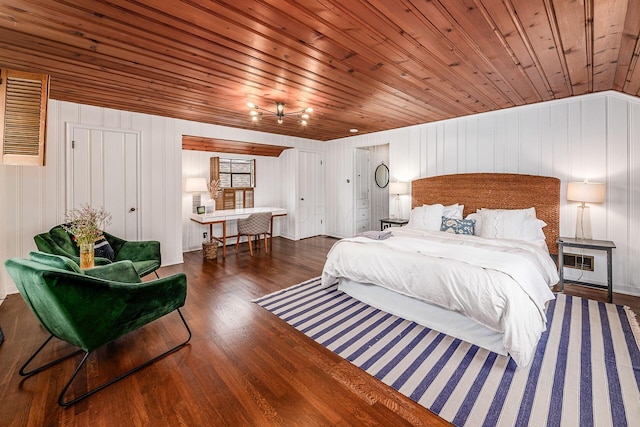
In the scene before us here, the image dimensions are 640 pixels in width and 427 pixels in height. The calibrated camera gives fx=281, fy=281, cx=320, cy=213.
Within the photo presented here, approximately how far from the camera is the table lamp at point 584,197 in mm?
3260

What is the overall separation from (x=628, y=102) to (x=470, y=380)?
3.87 meters

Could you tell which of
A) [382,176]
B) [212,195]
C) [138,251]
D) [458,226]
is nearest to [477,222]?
[458,226]

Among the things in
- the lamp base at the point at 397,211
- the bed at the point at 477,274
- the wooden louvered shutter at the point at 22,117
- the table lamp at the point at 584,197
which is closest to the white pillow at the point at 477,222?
the bed at the point at 477,274

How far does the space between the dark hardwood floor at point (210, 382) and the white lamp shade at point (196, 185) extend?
9.46ft

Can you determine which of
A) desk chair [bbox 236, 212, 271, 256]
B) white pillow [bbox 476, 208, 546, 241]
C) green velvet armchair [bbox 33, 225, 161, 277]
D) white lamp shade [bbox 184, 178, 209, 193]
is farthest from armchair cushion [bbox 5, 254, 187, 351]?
white pillow [bbox 476, 208, 546, 241]

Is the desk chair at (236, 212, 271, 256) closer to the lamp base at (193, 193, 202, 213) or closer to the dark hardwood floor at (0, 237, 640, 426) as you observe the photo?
the lamp base at (193, 193, 202, 213)

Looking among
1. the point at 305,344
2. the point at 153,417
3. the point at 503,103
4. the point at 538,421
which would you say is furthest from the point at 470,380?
the point at 503,103

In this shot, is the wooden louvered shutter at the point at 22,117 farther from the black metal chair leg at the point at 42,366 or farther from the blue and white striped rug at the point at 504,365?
the blue and white striped rug at the point at 504,365

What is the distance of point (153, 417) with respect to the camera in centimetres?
163

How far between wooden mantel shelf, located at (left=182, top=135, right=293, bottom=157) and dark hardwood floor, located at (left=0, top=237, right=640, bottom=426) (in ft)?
11.3

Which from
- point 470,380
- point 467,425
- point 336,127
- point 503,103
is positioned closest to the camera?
point 467,425

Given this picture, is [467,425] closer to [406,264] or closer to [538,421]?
[538,421]

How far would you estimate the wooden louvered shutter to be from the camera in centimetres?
263

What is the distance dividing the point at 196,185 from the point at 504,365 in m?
5.33
